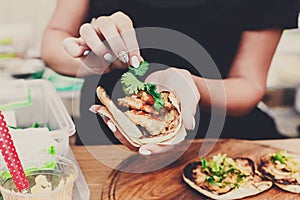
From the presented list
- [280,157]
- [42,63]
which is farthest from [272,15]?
[42,63]

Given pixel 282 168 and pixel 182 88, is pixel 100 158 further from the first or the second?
pixel 282 168

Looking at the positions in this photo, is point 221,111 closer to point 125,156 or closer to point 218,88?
point 218,88

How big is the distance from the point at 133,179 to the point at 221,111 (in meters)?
0.25

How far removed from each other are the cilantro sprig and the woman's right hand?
1 centimetres

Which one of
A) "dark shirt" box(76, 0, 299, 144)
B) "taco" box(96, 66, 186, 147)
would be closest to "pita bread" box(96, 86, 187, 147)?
"taco" box(96, 66, 186, 147)

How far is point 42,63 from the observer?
6.88ft

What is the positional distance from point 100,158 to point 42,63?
961 mm

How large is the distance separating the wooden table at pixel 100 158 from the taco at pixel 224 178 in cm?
15

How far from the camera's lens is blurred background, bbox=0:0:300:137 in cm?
207

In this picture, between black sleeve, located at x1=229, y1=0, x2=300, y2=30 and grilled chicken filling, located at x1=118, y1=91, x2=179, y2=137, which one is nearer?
grilled chicken filling, located at x1=118, y1=91, x2=179, y2=137

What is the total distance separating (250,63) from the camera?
1.45m

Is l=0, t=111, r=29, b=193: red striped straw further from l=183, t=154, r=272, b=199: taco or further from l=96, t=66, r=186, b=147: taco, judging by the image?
l=183, t=154, r=272, b=199: taco

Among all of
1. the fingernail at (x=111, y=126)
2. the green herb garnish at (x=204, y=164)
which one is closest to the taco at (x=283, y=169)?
the green herb garnish at (x=204, y=164)

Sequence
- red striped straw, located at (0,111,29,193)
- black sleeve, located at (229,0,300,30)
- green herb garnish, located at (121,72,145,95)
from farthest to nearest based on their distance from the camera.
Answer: black sleeve, located at (229,0,300,30), green herb garnish, located at (121,72,145,95), red striped straw, located at (0,111,29,193)
